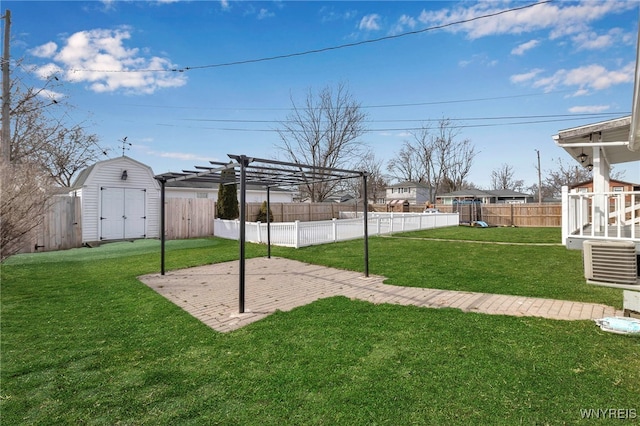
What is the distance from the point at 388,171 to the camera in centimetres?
4888

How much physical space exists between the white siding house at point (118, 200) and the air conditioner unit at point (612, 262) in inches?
591

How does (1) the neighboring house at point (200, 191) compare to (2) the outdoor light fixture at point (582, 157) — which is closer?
(2) the outdoor light fixture at point (582, 157)

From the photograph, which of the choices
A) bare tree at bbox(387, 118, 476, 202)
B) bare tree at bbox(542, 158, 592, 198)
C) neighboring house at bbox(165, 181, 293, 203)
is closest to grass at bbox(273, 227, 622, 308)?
neighboring house at bbox(165, 181, 293, 203)

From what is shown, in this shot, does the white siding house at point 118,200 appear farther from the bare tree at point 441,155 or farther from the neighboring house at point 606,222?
the bare tree at point 441,155

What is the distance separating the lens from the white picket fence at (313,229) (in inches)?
456

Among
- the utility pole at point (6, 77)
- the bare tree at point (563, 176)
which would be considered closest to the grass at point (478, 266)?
the utility pole at point (6, 77)

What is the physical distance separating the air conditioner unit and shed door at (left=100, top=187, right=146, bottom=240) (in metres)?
15.2

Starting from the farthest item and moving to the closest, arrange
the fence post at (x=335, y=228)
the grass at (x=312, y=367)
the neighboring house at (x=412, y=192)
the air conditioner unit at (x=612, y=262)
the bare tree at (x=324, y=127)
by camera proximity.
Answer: the neighboring house at (x=412, y=192), the bare tree at (x=324, y=127), the fence post at (x=335, y=228), the air conditioner unit at (x=612, y=262), the grass at (x=312, y=367)

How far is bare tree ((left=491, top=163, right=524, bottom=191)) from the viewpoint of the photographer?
179ft

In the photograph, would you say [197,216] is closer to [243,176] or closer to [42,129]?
[42,129]

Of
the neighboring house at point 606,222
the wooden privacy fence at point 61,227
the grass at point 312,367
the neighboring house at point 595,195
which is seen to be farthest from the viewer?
the wooden privacy fence at point 61,227

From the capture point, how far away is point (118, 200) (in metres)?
13.1

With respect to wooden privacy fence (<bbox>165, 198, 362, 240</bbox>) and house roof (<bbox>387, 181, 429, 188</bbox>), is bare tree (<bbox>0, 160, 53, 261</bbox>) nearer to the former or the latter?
wooden privacy fence (<bbox>165, 198, 362, 240</bbox>)

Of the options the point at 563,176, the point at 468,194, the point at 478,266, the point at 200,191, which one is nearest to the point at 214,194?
the point at 200,191
